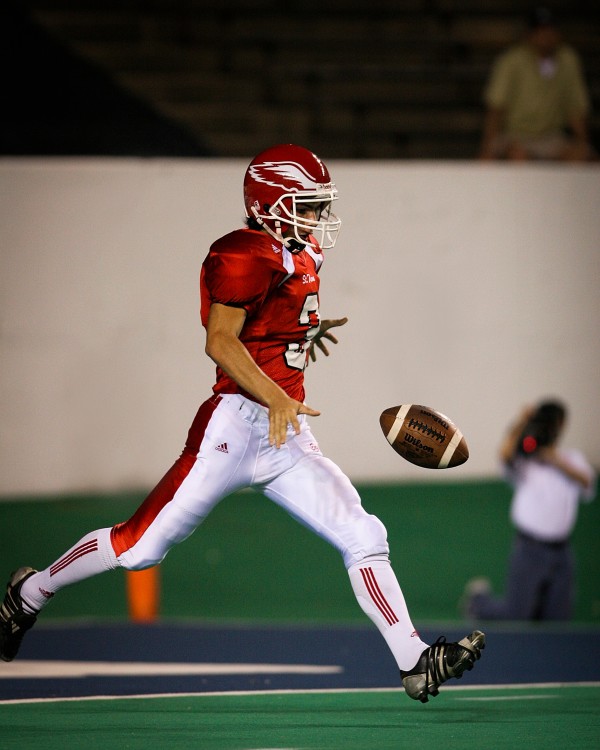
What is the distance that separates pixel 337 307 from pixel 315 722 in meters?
5.42

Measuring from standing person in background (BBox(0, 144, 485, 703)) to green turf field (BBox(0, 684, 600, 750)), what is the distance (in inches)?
11.1

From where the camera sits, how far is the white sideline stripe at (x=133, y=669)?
569 cm

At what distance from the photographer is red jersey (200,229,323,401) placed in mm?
4309

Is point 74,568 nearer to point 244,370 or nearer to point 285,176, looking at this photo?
point 244,370

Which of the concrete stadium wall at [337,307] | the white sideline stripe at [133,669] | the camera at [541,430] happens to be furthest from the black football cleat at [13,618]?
the concrete stadium wall at [337,307]

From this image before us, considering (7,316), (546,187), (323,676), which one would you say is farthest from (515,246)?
(323,676)

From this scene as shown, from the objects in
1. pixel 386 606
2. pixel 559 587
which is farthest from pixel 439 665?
pixel 559 587

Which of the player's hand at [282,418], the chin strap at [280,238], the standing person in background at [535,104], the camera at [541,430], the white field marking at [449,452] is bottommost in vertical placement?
the camera at [541,430]

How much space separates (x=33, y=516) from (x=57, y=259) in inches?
66.6

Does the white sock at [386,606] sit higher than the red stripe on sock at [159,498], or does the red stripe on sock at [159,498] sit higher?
the red stripe on sock at [159,498]

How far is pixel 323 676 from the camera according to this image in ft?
18.7

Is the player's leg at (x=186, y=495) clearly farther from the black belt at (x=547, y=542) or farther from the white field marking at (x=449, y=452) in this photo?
the black belt at (x=547, y=542)

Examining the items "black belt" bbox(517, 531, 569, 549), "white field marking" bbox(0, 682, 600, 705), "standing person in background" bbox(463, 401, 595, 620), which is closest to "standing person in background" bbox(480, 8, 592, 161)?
"standing person in background" bbox(463, 401, 595, 620)

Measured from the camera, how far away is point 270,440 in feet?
13.6
